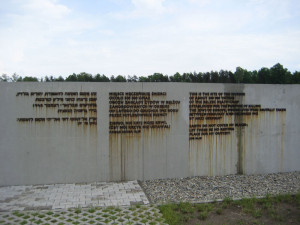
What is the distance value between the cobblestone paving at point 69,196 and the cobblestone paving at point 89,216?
0.81 feet

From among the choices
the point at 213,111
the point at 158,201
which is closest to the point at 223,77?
the point at 213,111

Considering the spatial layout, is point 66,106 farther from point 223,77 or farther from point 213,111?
point 223,77

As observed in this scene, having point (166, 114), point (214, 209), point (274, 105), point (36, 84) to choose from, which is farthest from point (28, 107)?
point (274, 105)

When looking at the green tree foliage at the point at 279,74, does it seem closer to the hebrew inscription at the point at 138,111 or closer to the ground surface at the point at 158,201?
the ground surface at the point at 158,201

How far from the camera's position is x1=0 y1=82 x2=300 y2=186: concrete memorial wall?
A: 22.5 ft

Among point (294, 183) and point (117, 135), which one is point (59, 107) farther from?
point (294, 183)

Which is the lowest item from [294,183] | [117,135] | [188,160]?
[294,183]

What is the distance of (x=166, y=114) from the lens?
291 inches

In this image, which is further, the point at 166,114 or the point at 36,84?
the point at 166,114

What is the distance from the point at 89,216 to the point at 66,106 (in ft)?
9.70

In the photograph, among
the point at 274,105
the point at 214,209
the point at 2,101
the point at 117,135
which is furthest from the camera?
the point at 274,105

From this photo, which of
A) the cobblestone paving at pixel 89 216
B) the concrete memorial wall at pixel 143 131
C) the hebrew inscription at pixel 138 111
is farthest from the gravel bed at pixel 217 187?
the hebrew inscription at pixel 138 111

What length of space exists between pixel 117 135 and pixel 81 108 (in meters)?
1.10

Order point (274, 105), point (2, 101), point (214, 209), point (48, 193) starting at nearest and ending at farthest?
point (214, 209)
point (48, 193)
point (2, 101)
point (274, 105)
